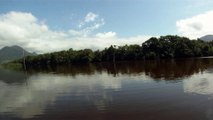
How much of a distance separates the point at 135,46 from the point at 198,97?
475 ft

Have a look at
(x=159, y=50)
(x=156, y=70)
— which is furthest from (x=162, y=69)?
(x=159, y=50)

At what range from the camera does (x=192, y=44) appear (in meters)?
146

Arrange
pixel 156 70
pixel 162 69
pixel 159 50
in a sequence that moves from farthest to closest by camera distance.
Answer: pixel 159 50 < pixel 162 69 < pixel 156 70

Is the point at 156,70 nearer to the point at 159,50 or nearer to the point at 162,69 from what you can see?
the point at 162,69

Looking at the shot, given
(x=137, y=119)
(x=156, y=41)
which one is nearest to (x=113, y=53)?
(x=156, y=41)

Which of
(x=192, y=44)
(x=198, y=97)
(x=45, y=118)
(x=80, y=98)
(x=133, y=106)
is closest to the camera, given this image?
(x=45, y=118)

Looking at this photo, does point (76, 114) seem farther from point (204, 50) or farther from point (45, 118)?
point (204, 50)

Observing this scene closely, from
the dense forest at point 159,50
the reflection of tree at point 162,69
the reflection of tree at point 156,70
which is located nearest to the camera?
the reflection of tree at point 162,69

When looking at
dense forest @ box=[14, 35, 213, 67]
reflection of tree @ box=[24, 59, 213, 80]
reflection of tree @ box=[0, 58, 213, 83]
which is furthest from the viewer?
dense forest @ box=[14, 35, 213, 67]

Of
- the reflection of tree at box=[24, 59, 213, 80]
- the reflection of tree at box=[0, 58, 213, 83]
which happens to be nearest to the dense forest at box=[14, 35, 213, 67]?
the reflection of tree at box=[0, 58, 213, 83]

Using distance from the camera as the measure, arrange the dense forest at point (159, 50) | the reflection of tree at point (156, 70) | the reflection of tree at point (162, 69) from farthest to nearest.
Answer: the dense forest at point (159, 50)
the reflection of tree at point (156, 70)
the reflection of tree at point (162, 69)

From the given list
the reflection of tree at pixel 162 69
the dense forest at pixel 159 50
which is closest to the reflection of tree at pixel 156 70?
the reflection of tree at pixel 162 69

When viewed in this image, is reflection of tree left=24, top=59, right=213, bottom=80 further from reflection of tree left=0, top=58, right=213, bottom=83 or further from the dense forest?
the dense forest

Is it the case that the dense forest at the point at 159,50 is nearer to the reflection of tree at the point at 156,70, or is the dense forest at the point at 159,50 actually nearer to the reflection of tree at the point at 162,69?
the reflection of tree at the point at 156,70
